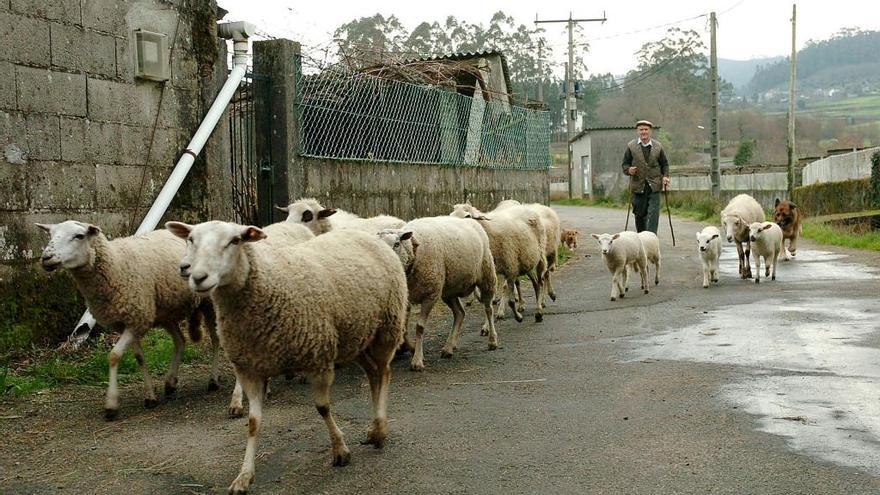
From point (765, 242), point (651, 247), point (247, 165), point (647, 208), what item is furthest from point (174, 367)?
point (647, 208)

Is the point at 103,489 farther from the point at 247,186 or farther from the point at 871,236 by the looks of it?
the point at 871,236

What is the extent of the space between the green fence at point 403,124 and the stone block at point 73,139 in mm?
2802

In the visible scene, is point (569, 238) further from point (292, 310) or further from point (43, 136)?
point (292, 310)

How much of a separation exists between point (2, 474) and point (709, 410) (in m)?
4.11

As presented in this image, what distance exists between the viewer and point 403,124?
13164 millimetres

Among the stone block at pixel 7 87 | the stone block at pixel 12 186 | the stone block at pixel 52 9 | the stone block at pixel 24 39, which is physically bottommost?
the stone block at pixel 12 186

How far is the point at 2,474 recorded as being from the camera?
5.00 meters

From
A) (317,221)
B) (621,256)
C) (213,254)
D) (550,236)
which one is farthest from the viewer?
(550,236)

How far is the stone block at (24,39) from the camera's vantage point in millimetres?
7348

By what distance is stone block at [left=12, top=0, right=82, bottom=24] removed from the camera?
7480mm

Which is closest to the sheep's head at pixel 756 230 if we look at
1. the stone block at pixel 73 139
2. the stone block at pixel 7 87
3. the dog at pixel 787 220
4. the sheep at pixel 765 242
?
the sheep at pixel 765 242

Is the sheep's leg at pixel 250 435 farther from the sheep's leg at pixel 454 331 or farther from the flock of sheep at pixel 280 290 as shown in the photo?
the sheep's leg at pixel 454 331

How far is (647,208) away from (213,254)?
439 inches

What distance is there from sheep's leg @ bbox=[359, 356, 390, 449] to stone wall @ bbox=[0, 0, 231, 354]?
3381 millimetres
